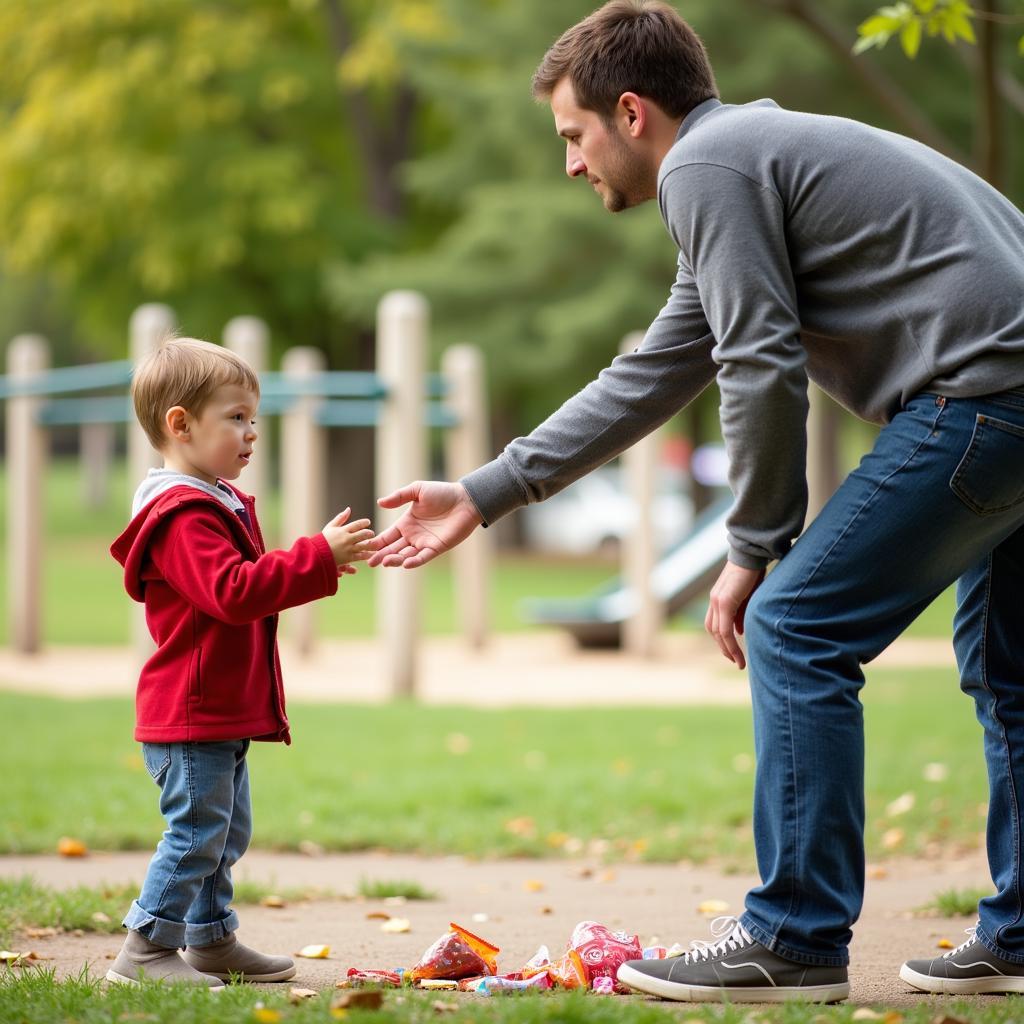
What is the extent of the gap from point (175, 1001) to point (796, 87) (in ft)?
63.2

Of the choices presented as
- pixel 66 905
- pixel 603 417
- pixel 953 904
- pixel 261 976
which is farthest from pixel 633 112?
pixel 66 905

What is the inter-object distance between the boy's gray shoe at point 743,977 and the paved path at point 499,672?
7151 mm

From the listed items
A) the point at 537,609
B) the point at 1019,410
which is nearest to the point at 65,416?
the point at 537,609

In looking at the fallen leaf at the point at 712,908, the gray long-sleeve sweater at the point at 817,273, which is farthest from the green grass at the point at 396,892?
the gray long-sleeve sweater at the point at 817,273

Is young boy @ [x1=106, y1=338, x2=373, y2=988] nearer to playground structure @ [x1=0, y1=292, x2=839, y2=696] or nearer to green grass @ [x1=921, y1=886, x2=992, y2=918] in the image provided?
green grass @ [x1=921, y1=886, x2=992, y2=918]

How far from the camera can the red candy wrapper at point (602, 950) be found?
3.65 m

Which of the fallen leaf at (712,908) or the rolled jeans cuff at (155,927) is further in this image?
the fallen leaf at (712,908)

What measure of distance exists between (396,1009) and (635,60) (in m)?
2.01

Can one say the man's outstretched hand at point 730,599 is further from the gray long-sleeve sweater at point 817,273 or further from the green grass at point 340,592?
the green grass at point 340,592

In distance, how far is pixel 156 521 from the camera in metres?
3.59

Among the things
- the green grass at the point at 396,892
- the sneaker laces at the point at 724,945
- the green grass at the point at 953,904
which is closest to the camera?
the sneaker laces at the point at 724,945

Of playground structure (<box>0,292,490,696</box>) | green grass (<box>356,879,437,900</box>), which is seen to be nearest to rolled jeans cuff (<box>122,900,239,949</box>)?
green grass (<box>356,879,437,900</box>)

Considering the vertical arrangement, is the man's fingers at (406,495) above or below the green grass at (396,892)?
above

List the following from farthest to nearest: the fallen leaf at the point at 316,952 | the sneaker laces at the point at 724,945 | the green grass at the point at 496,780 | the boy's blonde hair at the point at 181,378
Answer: the green grass at the point at 496,780
the fallen leaf at the point at 316,952
the boy's blonde hair at the point at 181,378
the sneaker laces at the point at 724,945
